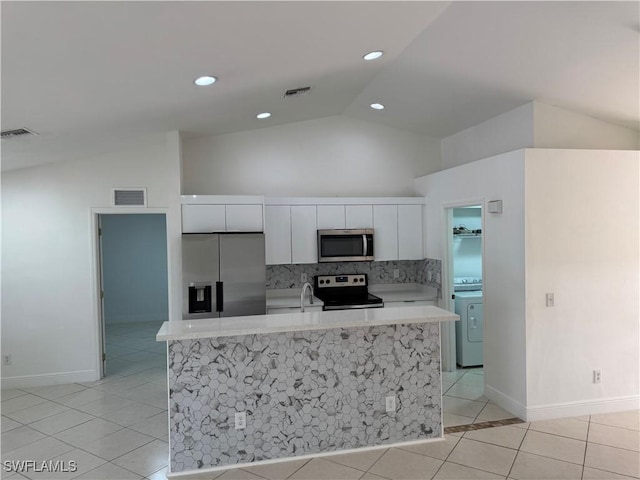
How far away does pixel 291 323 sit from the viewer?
10.6 ft

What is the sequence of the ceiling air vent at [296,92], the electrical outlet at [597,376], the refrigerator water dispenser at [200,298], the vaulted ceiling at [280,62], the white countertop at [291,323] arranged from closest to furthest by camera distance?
the vaulted ceiling at [280,62] → the white countertop at [291,323] → the electrical outlet at [597,376] → the ceiling air vent at [296,92] → the refrigerator water dispenser at [200,298]

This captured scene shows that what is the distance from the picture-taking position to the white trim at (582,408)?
3908 millimetres

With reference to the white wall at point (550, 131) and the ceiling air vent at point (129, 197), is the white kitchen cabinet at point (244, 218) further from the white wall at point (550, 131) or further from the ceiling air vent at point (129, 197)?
the white wall at point (550, 131)

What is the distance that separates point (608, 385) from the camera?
13.4 feet

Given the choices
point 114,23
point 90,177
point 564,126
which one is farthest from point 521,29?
point 90,177

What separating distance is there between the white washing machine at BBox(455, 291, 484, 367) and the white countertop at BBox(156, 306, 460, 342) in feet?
6.20

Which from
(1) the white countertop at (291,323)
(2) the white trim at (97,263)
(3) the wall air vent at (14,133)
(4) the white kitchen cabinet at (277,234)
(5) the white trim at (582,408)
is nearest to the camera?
(1) the white countertop at (291,323)

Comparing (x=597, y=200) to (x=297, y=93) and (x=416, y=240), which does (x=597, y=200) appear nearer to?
(x=416, y=240)

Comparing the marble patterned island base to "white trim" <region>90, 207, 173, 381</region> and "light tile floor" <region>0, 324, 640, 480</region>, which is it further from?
"white trim" <region>90, 207, 173, 381</region>

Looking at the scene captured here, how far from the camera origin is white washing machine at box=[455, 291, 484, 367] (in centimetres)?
537

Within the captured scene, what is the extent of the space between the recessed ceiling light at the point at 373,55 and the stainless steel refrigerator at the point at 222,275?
7.09ft

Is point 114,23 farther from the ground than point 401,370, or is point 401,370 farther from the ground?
point 114,23

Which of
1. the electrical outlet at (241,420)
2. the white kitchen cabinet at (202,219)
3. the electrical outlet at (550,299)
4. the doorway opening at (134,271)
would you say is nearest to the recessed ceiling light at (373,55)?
the white kitchen cabinet at (202,219)

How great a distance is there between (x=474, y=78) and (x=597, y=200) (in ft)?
5.31
